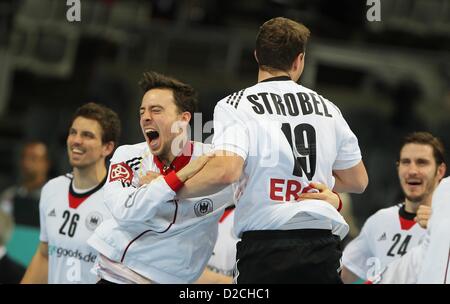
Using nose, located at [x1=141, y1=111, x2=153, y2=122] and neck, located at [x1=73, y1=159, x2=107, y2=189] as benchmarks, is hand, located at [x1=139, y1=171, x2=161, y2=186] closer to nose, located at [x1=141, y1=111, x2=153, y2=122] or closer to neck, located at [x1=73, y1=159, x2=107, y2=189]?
nose, located at [x1=141, y1=111, x2=153, y2=122]

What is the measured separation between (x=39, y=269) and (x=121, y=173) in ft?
5.74

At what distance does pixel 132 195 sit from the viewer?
4727 mm

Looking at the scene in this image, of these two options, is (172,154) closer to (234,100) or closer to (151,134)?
(151,134)

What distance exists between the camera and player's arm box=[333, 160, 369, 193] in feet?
15.4

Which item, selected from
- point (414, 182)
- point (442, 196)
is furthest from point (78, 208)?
point (442, 196)

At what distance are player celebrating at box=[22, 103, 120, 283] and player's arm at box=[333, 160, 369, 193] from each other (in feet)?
6.76

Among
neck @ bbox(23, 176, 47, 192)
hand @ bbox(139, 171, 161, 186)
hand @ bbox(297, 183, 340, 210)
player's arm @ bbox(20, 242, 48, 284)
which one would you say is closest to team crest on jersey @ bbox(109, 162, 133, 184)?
hand @ bbox(139, 171, 161, 186)

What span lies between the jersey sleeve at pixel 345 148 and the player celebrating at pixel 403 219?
55.7 inches

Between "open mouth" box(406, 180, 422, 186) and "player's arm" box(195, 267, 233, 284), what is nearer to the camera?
"open mouth" box(406, 180, 422, 186)

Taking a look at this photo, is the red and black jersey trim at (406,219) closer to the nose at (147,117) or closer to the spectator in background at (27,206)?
the nose at (147,117)

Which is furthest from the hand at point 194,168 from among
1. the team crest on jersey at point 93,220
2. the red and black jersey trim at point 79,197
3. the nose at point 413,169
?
the nose at point 413,169

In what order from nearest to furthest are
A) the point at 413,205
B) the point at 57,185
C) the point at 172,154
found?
the point at 172,154 < the point at 413,205 < the point at 57,185

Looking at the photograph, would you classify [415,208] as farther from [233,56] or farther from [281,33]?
[233,56]
